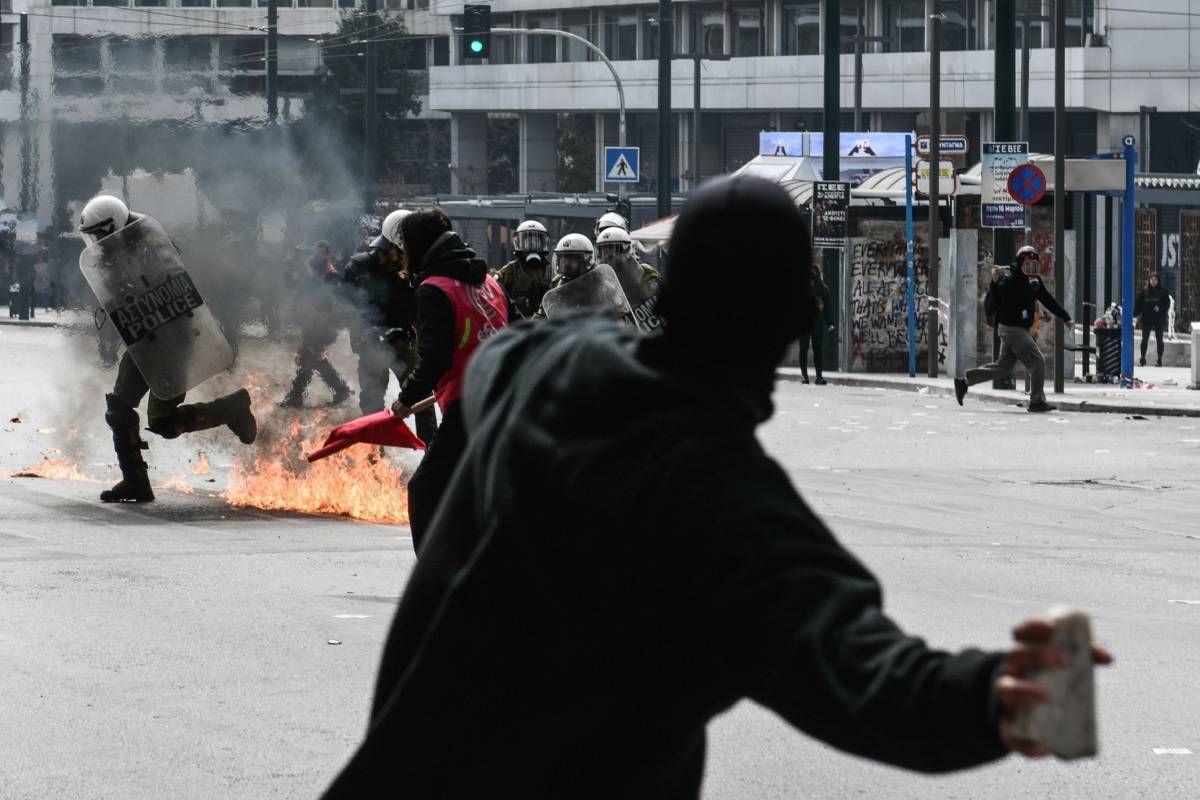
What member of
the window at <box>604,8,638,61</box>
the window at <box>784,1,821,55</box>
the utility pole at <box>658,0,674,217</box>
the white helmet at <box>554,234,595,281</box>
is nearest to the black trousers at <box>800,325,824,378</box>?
the utility pole at <box>658,0,674,217</box>

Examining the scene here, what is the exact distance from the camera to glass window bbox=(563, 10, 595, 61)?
7431cm

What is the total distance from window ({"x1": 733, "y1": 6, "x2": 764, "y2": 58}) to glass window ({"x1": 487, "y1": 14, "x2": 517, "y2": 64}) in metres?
10.2

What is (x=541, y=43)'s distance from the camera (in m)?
76.0

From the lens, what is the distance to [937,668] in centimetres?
189

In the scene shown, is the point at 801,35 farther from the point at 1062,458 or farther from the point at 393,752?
the point at 393,752

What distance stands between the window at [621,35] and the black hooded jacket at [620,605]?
236 feet

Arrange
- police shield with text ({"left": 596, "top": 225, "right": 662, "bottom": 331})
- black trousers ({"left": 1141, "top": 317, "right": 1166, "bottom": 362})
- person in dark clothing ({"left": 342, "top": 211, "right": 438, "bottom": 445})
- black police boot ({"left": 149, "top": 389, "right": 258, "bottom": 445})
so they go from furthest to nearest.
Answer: black trousers ({"left": 1141, "top": 317, "right": 1166, "bottom": 362}) < person in dark clothing ({"left": 342, "top": 211, "right": 438, "bottom": 445}) < police shield with text ({"left": 596, "top": 225, "right": 662, "bottom": 331}) < black police boot ({"left": 149, "top": 389, "right": 258, "bottom": 445})

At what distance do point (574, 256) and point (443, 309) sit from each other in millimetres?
3938

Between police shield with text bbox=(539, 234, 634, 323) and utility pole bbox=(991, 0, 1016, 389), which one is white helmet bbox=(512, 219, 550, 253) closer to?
police shield with text bbox=(539, 234, 634, 323)

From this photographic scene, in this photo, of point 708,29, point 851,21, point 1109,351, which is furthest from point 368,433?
point 708,29

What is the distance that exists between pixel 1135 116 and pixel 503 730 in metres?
58.2

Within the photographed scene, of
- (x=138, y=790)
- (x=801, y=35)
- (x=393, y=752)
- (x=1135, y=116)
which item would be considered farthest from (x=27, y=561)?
(x=801, y=35)

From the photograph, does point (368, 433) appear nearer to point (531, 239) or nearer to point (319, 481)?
point (319, 481)

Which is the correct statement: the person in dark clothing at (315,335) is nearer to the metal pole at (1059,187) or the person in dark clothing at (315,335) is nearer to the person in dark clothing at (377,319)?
the person in dark clothing at (377,319)
